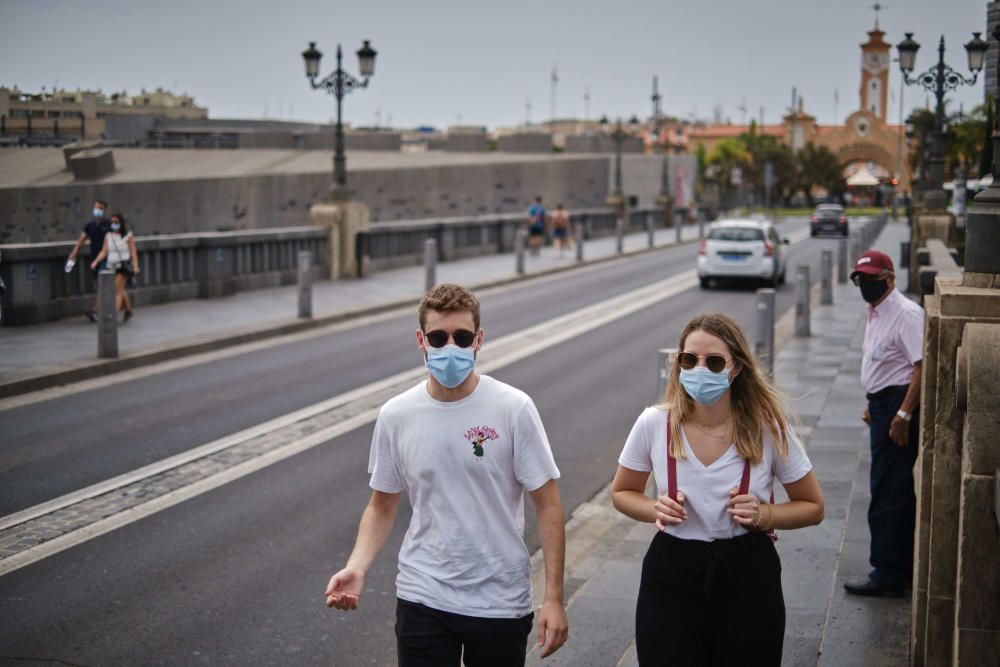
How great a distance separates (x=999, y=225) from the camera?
5516 millimetres

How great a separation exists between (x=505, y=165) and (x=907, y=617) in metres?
51.6

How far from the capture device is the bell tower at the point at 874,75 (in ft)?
532

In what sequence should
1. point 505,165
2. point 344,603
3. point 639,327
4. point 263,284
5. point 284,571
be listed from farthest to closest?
point 505,165
point 263,284
point 639,327
point 284,571
point 344,603

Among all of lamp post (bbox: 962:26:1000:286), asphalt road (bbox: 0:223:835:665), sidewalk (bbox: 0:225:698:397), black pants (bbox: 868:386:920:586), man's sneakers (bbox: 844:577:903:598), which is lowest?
asphalt road (bbox: 0:223:835:665)

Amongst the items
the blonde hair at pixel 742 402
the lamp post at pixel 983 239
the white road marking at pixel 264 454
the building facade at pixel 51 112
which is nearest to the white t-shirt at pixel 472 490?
the blonde hair at pixel 742 402

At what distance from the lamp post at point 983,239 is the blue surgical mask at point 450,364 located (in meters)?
2.45

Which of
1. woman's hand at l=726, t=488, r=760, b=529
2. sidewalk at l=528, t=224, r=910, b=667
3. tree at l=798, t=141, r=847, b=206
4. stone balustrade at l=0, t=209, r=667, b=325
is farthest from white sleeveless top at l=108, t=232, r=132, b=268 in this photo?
tree at l=798, t=141, r=847, b=206

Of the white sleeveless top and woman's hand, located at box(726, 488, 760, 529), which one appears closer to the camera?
woman's hand, located at box(726, 488, 760, 529)

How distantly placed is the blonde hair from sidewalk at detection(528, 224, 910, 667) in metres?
1.08

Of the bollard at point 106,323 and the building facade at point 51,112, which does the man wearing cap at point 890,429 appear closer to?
the bollard at point 106,323

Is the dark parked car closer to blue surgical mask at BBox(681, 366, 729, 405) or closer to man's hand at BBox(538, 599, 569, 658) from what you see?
blue surgical mask at BBox(681, 366, 729, 405)

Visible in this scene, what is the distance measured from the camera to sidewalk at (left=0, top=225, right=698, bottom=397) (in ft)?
51.3

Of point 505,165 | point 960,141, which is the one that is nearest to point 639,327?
point 960,141

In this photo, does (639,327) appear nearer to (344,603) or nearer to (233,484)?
(233,484)
